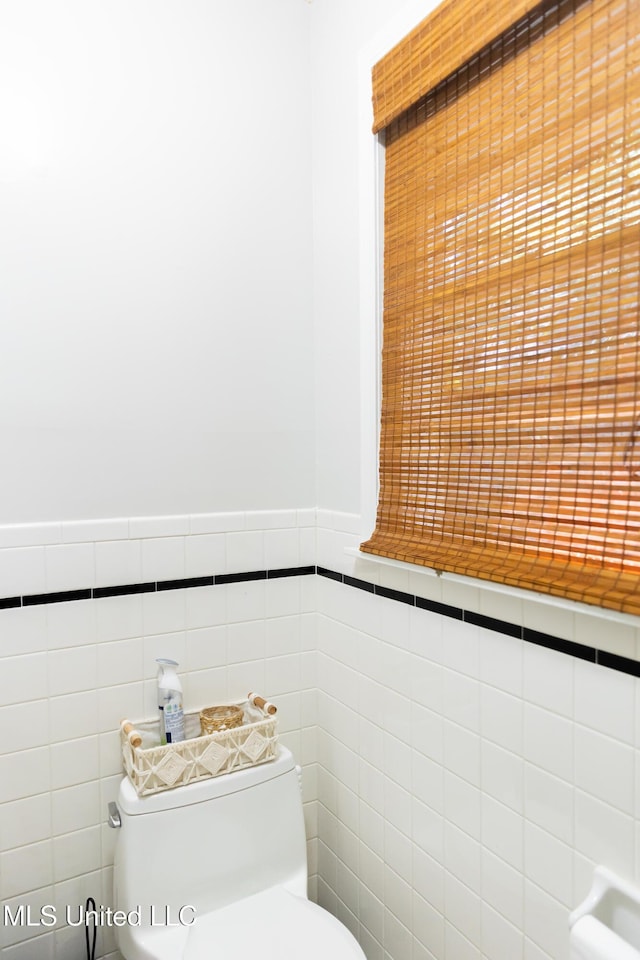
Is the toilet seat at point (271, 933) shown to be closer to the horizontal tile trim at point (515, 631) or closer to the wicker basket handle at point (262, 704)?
the wicker basket handle at point (262, 704)

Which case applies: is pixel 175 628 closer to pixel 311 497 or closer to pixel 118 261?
pixel 311 497

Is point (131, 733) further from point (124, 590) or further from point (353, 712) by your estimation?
point (353, 712)

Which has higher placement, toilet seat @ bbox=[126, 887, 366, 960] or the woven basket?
the woven basket

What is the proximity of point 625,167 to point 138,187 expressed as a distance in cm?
110

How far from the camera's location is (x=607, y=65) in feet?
3.01

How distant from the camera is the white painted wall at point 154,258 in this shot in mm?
1390

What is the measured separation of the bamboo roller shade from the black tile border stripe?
0.35 ft

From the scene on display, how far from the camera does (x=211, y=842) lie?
1.40 m

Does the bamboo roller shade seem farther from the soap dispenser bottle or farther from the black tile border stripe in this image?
the soap dispenser bottle

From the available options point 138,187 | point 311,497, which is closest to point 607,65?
point 138,187

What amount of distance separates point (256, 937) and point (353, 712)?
521mm

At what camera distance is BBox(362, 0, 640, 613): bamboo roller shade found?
0.91 metres

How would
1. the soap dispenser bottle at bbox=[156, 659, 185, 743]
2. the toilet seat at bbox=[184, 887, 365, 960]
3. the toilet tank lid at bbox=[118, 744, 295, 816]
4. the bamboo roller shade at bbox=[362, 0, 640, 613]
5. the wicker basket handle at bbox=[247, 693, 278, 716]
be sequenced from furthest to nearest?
the wicker basket handle at bbox=[247, 693, 278, 716] → the soap dispenser bottle at bbox=[156, 659, 185, 743] → the toilet tank lid at bbox=[118, 744, 295, 816] → the toilet seat at bbox=[184, 887, 365, 960] → the bamboo roller shade at bbox=[362, 0, 640, 613]

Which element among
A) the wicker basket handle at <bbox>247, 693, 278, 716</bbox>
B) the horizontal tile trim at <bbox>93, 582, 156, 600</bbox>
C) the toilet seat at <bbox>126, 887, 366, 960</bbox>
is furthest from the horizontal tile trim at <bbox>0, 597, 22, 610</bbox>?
the toilet seat at <bbox>126, 887, 366, 960</bbox>
